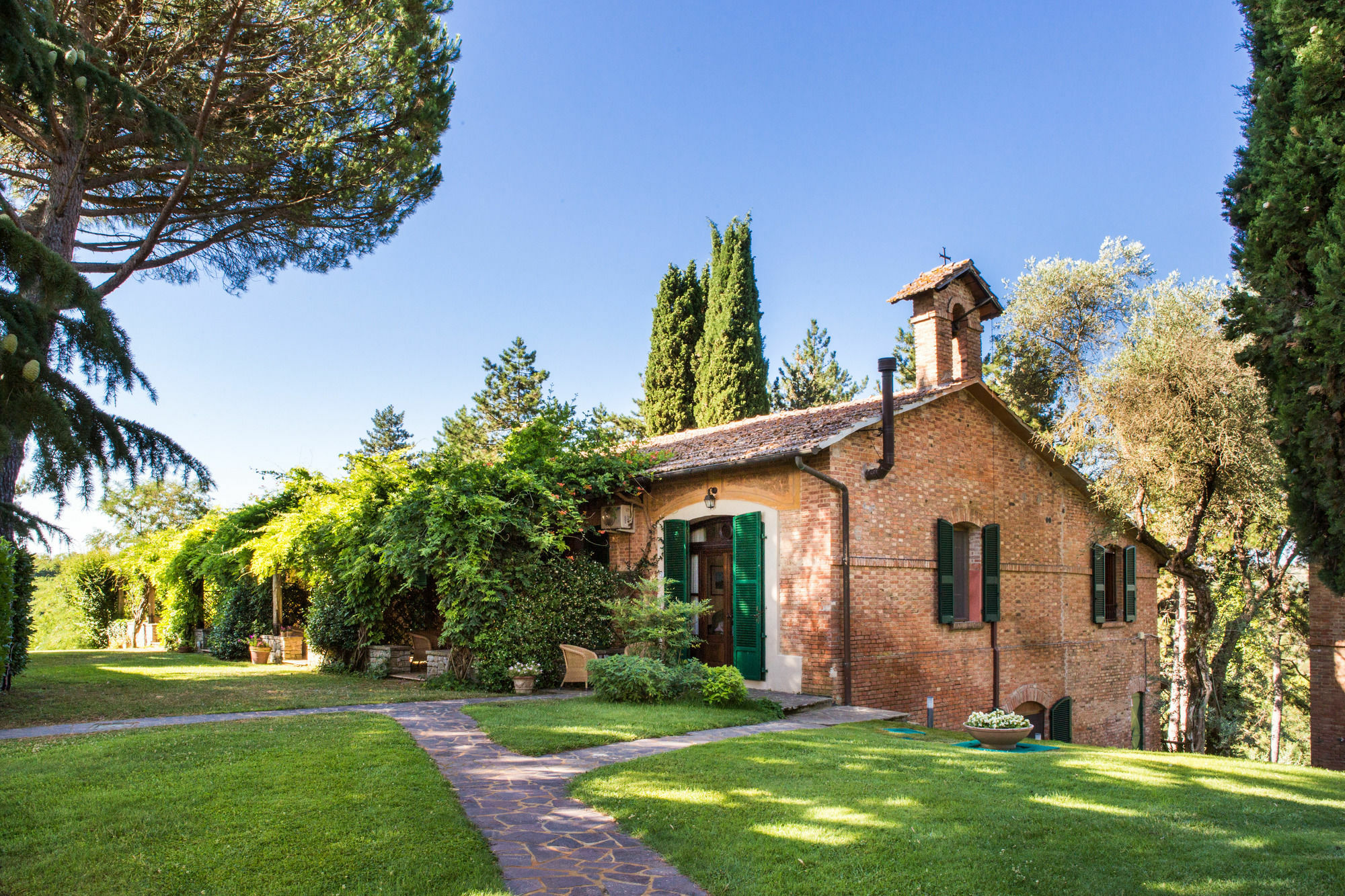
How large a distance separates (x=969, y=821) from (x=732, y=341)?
72.2 feet

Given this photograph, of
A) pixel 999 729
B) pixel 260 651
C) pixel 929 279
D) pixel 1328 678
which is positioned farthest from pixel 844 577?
pixel 260 651

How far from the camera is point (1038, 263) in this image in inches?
723

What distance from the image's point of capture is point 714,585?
Answer: 12.9 meters

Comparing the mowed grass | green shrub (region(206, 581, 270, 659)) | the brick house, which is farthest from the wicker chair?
green shrub (region(206, 581, 270, 659))

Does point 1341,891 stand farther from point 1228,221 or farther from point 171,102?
point 171,102

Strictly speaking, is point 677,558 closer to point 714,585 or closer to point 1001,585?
point 714,585

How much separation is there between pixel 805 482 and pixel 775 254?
56.9ft

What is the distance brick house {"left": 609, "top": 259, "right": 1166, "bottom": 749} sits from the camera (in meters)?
11.3

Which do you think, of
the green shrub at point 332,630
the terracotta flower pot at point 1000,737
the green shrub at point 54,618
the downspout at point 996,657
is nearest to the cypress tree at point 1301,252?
the terracotta flower pot at point 1000,737

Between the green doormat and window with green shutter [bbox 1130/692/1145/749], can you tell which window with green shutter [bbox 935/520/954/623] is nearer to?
the green doormat

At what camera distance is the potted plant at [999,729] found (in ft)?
27.8

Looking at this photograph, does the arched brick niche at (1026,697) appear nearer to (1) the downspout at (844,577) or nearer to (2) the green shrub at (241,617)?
(1) the downspout at (844,577)

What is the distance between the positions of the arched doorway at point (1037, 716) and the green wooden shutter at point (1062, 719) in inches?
5.9

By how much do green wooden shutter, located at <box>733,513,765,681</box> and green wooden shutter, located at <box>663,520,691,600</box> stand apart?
3.58ft
